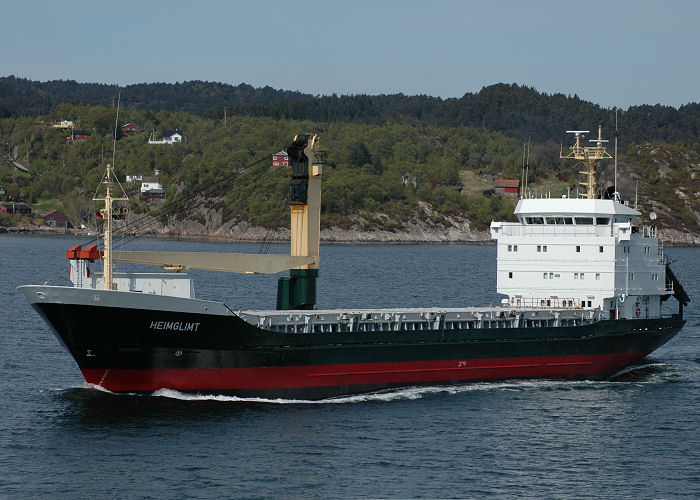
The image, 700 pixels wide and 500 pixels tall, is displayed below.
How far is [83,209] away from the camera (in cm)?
19650

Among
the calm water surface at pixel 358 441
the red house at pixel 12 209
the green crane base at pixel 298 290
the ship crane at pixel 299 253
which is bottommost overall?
the calm water surface at pixel 358 441

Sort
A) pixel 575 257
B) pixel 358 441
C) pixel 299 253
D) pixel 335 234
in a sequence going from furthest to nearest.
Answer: pixel 335 234, pixel 575 257, pixel 299 253, pixel 358 441

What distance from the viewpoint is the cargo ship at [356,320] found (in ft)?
119

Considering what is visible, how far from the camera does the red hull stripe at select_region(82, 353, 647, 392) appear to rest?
36969 mm

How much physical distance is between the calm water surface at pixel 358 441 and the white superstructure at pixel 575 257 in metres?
4.03

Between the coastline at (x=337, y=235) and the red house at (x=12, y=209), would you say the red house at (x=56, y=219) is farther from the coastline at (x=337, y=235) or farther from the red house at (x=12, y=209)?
the red house at (x=12, y=209)

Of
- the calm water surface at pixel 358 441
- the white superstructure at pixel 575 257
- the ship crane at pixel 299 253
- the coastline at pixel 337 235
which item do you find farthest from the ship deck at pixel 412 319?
the coastline at pixel 337 235

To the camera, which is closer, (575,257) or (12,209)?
Answer: (575,257)

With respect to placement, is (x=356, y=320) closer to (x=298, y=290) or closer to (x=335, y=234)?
(x=298, y=290)

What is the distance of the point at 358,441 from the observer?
3331 cm

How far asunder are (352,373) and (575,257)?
1300 centimetres

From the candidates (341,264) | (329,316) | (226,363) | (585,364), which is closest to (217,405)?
(226,363)

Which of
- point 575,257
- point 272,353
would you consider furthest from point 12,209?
point 272,353

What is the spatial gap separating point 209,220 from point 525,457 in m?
159
